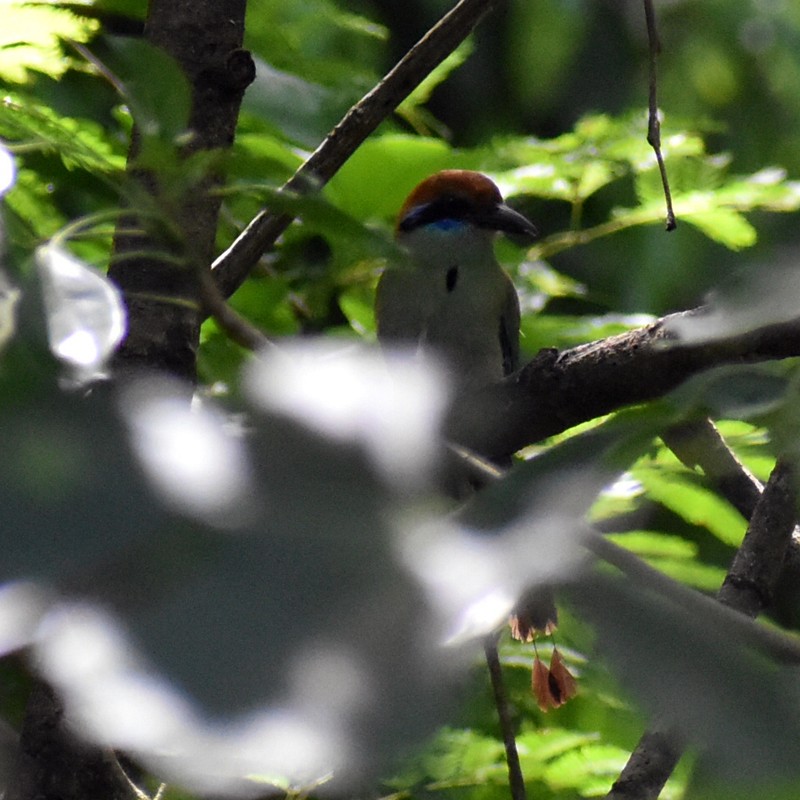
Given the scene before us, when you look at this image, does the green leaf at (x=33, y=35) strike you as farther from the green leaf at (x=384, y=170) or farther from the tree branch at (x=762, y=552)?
the tree branch at (x=762, y=552)

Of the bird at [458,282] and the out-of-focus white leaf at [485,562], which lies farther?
the bird at [458,282]

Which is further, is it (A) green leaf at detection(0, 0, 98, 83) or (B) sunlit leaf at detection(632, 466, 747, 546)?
(B) sunlit leaf at detection(632, 466, 747, 546)

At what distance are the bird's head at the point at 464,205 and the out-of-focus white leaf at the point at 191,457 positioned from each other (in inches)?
91.0

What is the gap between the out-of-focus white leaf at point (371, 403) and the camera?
43cm

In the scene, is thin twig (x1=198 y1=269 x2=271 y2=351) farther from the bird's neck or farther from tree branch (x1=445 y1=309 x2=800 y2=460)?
the bird's neck

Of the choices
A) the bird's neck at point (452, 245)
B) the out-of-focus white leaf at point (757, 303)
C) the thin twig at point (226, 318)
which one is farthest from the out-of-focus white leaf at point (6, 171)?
the bird's neck at point (452, 245)

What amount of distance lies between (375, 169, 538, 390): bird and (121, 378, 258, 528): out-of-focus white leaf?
221 centimetres

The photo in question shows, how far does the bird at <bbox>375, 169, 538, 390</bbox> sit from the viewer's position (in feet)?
9.05

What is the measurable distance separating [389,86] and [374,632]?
1349 mm

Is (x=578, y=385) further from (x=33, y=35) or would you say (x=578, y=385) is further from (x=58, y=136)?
(x=33, y=35)

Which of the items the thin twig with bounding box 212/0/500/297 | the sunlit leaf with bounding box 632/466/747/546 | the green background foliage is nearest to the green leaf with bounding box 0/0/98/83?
the green background foliage

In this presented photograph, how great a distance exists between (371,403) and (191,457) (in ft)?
0.22


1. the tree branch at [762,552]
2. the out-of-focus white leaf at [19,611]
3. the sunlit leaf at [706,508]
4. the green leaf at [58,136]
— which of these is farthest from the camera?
the sunlit leaf at [706,508]

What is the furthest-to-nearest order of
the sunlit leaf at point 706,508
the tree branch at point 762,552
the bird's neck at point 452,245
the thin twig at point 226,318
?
the bird's neck at point 452,245, the sunlit leaf at point 706,508, the tree branch at point 762,552, the thin twig at point 226,318
